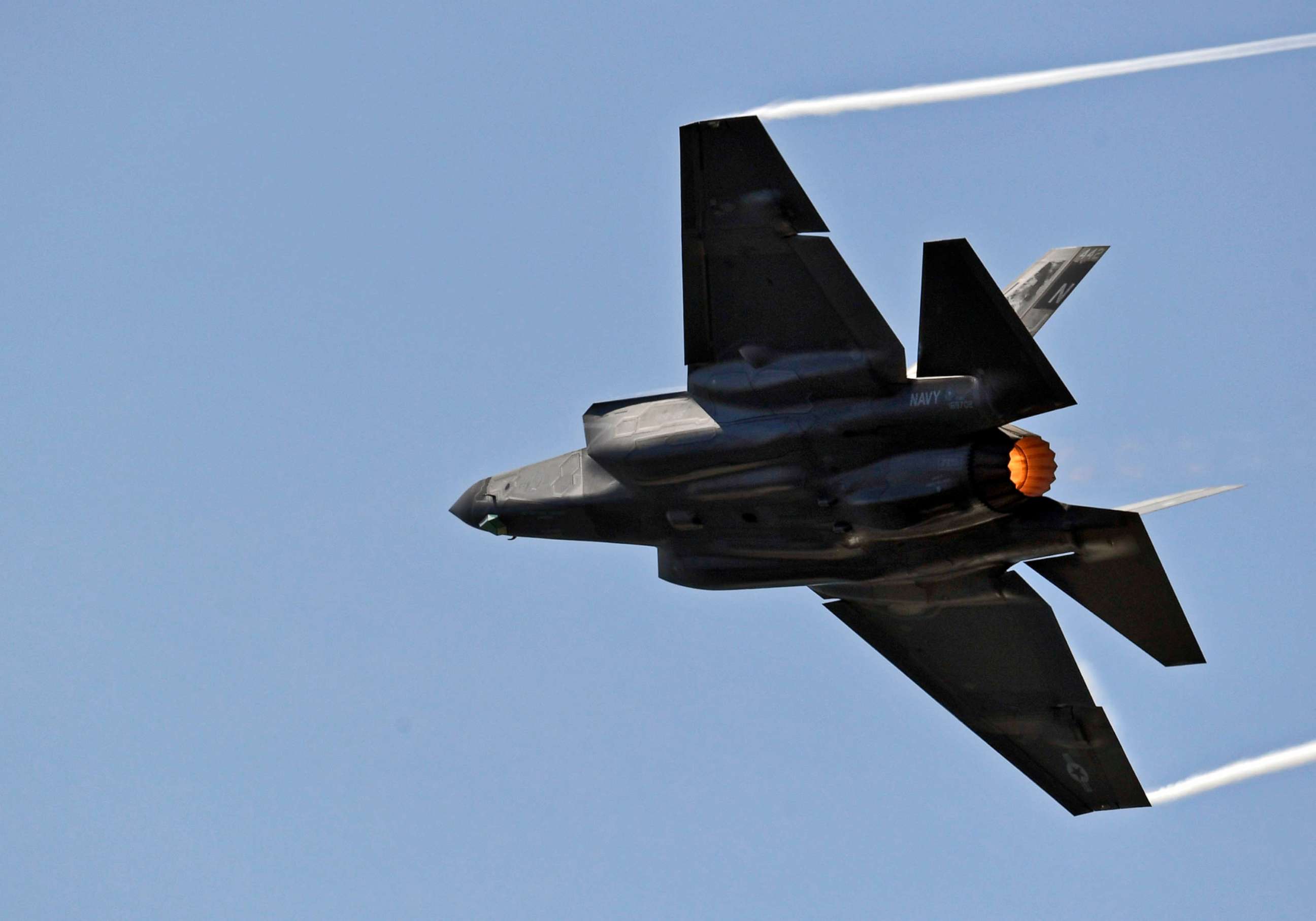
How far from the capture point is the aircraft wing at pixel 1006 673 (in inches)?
888

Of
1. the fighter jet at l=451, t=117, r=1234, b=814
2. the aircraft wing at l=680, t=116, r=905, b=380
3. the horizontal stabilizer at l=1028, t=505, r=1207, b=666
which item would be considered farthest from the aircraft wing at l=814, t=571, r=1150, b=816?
the aircraft wing at l=680, t=116, r=905, b=380

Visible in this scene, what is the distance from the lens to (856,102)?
18406 millimetres

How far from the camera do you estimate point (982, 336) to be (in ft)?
61.4

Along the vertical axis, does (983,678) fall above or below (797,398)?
below

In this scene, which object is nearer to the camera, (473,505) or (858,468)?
(858,468)

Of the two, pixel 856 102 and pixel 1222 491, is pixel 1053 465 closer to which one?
pixel 1222 491

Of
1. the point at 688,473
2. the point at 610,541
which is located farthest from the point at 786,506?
the point at 610,541

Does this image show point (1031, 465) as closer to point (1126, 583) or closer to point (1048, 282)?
point (1126, 583)

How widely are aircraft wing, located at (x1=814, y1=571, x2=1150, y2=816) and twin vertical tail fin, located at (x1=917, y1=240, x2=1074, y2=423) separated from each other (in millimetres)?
3983

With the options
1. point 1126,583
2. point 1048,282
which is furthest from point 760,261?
point 1126,583

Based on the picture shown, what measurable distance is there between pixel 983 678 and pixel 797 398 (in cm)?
570

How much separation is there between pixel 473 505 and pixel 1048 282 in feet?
25.8

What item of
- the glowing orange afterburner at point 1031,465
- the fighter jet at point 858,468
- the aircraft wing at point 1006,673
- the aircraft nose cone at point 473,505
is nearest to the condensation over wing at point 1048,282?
the fighter jet at point 858,468

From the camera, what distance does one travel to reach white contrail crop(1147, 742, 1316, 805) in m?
21.7
